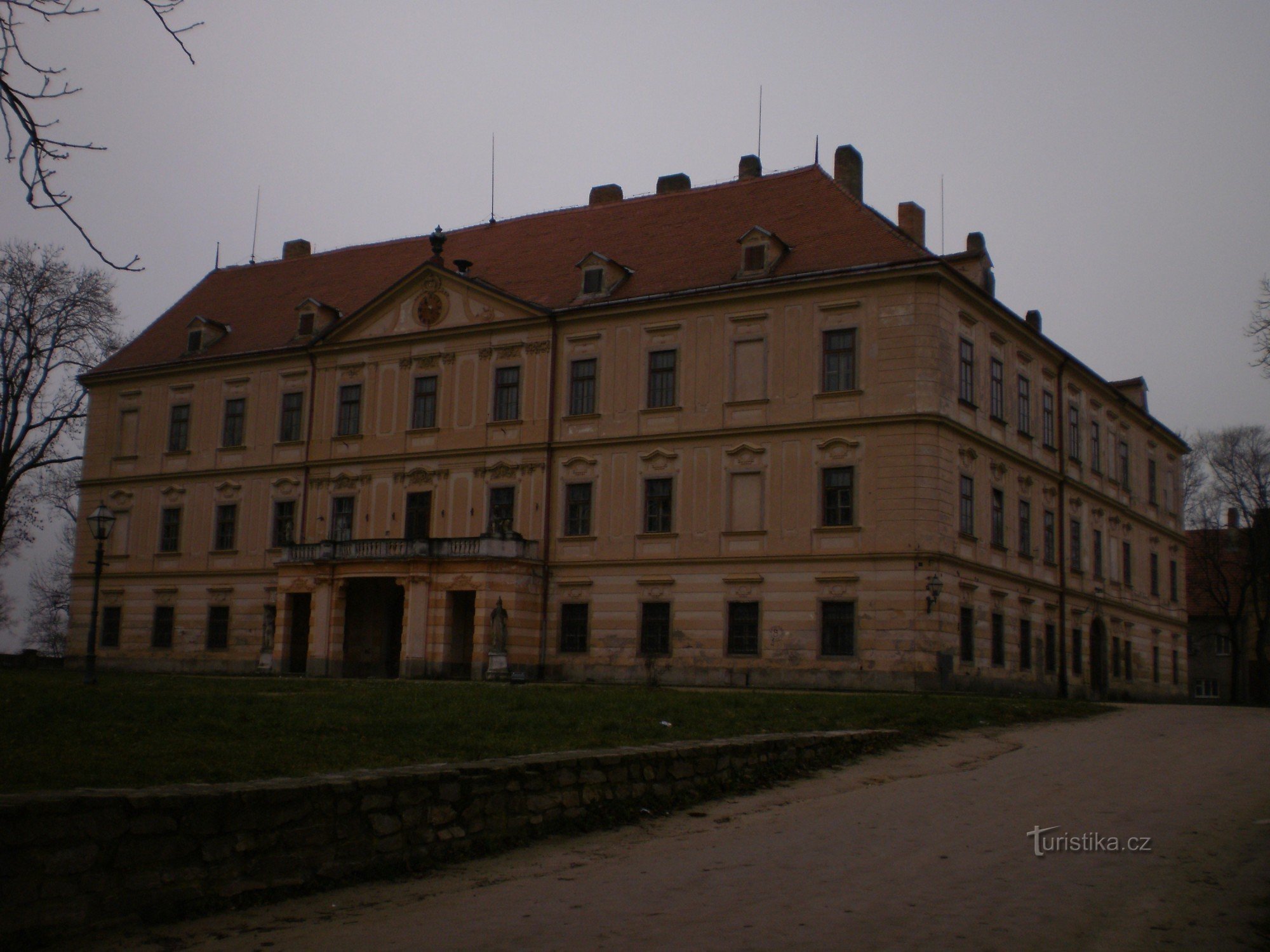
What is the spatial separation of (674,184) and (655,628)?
57.3 feet

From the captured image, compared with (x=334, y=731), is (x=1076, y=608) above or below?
above

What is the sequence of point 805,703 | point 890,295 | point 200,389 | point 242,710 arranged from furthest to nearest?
→ point 200,389
point 890,295
point 805,703
point 242,710

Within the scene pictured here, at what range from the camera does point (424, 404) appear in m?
44.2

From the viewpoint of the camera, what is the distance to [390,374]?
4488cm

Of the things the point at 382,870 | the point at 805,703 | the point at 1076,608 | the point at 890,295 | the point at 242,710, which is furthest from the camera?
the point at 1076,608

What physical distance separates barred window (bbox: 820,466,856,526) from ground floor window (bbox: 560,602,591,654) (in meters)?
8.30

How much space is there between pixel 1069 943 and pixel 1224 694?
74.4 metres

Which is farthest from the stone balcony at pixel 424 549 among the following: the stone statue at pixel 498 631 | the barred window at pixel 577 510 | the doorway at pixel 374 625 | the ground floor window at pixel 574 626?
the ground floor window at pixel 574 626

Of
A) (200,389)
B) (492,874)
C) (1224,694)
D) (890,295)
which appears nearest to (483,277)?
(200,389)

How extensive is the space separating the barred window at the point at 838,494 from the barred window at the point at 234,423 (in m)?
22.8

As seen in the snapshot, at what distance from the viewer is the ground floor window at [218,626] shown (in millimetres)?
46906

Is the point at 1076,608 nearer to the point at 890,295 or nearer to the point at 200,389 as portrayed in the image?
the point at 890,295

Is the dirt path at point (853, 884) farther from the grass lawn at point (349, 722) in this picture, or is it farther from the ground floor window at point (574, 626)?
the ground floor window at point (574, 626)

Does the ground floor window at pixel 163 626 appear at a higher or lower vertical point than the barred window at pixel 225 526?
lower
